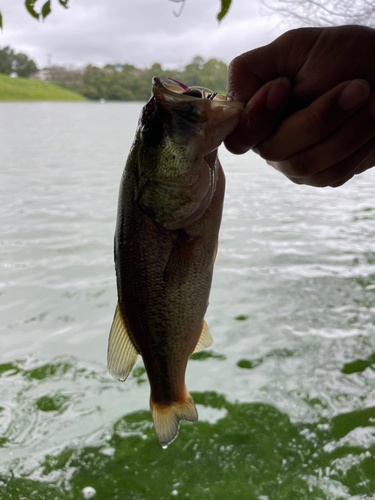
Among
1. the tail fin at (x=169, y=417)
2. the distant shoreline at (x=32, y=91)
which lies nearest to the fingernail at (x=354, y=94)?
the tail fin at (x=169, y=417)

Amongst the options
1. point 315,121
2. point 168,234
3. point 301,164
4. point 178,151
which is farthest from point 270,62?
point 168,234

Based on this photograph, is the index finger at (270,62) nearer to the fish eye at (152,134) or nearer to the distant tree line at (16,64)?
the fish eye at (152,134)

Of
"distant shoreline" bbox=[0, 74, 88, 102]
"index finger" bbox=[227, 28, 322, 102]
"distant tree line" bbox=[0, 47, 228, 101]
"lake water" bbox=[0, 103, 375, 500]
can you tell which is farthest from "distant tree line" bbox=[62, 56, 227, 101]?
"index finger" bbox=[227, 28, 322, 102]

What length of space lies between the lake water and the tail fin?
3.01ft

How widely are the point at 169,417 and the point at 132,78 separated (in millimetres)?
57020

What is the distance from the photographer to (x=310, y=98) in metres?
1.76

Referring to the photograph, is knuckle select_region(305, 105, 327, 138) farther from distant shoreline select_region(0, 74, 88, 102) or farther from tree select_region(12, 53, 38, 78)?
tree select_region(12, 53, 38, 78)

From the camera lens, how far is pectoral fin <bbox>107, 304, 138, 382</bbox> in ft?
6.43

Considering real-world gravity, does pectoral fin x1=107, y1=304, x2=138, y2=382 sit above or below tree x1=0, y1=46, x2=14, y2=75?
below

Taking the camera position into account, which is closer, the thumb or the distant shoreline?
the thumb

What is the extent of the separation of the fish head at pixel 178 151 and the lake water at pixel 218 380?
209 cm

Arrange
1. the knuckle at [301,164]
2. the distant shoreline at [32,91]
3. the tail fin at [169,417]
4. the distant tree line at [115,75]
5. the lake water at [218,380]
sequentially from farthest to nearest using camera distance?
the distant shoreline at [32,91] → the distant tree line at [115,75] → the lake water at [218,380] → the tail fin at [169,417] → the knuckle at [301,164]

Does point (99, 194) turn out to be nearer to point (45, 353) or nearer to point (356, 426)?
point (45, 353)

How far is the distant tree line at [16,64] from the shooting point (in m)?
83.6
